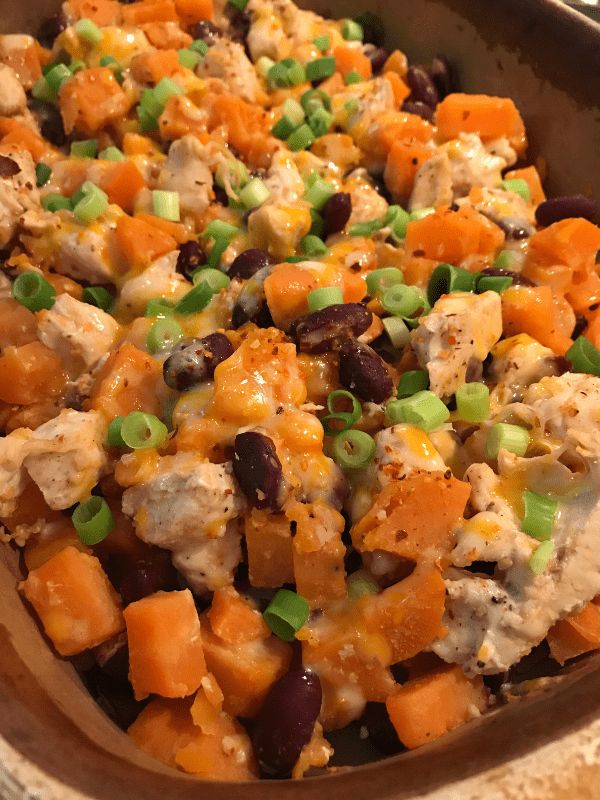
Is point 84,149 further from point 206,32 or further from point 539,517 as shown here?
point 539,517

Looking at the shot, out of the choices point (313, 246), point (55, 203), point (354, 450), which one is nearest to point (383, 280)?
point (313, 246)

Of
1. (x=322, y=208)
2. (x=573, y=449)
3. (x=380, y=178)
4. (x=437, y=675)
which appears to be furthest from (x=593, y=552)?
(x=380, y=178)

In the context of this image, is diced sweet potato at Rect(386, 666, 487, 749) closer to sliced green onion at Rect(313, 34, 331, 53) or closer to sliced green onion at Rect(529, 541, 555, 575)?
sliced green onion at Rect(529, 541, 555, 575)

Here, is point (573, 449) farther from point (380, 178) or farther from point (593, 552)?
point (380, 178)

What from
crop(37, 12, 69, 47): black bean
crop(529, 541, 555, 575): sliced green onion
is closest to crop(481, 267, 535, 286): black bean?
crop(529, 541, 555, 575): sliced green onion

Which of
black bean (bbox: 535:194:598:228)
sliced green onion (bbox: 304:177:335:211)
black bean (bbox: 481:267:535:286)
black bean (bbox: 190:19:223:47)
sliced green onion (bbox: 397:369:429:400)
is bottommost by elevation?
black bean (bbox: 190:19:223:47)

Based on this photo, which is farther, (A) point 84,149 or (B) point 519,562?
(A) point 84,149

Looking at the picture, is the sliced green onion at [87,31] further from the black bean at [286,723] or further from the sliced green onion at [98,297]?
the black bean at [286,723]

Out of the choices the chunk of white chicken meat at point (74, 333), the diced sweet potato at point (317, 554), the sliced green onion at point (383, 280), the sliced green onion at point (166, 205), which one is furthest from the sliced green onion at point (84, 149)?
the diced sweet potato at point (317, 554)
